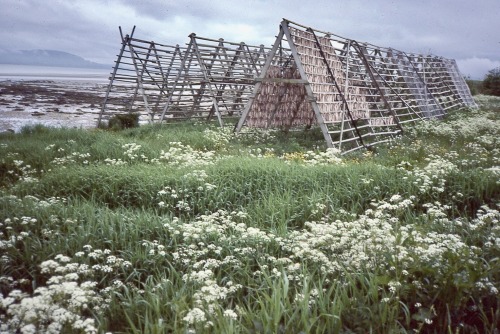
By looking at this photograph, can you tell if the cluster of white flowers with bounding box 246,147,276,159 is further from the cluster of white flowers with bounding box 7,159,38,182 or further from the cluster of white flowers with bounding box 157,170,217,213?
the cluster of white flowers with bounding box 7,159,38,182

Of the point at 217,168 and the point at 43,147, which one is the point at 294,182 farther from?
the point at 43,147

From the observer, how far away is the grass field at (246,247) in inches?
119

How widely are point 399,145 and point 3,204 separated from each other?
30.7 feet

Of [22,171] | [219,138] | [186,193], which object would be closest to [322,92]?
[219,138]

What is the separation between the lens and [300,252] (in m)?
3.69

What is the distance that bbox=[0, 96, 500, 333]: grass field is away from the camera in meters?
3.03

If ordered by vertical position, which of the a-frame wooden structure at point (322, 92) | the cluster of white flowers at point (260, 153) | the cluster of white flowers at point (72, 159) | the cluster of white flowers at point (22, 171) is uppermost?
the a-frame wooden structure at point (322, 92)

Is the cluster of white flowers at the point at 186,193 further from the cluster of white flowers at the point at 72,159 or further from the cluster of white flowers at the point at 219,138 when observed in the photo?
the cluster of white flowers at the point at 219,138

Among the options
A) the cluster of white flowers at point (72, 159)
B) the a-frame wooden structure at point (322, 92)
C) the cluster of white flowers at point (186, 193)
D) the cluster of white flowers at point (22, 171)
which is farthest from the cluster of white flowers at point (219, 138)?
the cluster of white flowers at point (22, 171)

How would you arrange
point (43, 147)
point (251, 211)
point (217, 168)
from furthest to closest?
1. point (43, 147)
2. point (217, 168)
3. point (251, 211)

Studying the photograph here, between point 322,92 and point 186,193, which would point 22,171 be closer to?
point 186,193

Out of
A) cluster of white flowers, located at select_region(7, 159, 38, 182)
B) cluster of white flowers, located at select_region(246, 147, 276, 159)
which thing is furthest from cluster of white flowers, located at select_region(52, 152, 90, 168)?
cluster of white flowers, located at select_region(246, 147, 276, 159)

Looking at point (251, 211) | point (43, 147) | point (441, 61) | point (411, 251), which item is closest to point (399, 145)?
point (251, 211)

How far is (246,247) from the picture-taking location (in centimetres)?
438
